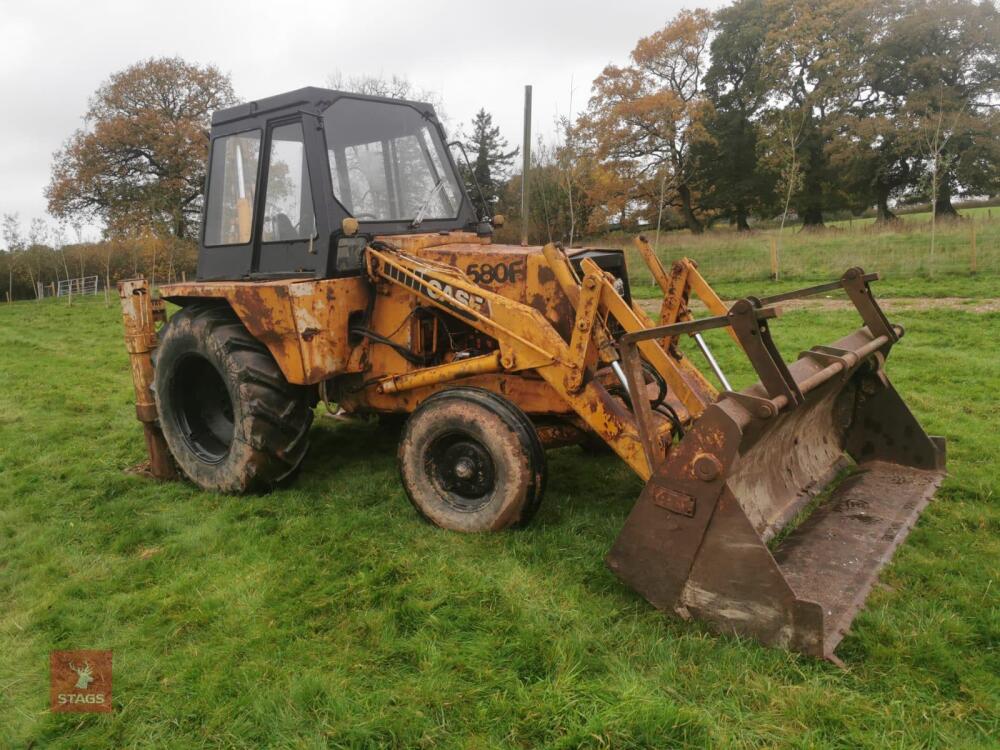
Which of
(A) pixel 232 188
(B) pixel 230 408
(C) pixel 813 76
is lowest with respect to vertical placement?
(B) pixel 230 408

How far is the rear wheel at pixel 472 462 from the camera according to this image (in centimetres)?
388

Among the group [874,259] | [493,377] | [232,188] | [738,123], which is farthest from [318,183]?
[738,123]

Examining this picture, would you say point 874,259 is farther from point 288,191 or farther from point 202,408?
point 202,408

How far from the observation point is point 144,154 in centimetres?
2802

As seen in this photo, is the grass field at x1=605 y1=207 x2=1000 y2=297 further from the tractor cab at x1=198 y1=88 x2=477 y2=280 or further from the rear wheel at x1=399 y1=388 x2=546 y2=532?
the rear wheel at x1=399 y1=388 x2=546 y2=532

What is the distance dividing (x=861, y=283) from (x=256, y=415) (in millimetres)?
3949

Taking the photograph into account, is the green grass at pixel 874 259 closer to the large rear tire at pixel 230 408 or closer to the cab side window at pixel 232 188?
the cab side window at pixel 232 188

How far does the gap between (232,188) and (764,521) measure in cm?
450

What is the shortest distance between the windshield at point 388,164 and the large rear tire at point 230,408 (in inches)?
49.3

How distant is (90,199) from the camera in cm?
2883

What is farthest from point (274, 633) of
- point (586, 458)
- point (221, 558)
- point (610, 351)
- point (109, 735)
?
point (586, 458)

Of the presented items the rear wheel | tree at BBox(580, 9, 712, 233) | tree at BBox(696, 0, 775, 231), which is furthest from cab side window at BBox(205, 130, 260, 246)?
tree at BBox(696, 0, 775, 231)

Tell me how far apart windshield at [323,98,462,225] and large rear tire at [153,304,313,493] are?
125 centimetres

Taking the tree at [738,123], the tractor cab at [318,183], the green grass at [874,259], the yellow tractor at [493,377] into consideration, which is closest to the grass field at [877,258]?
the green grass at [874,259]
